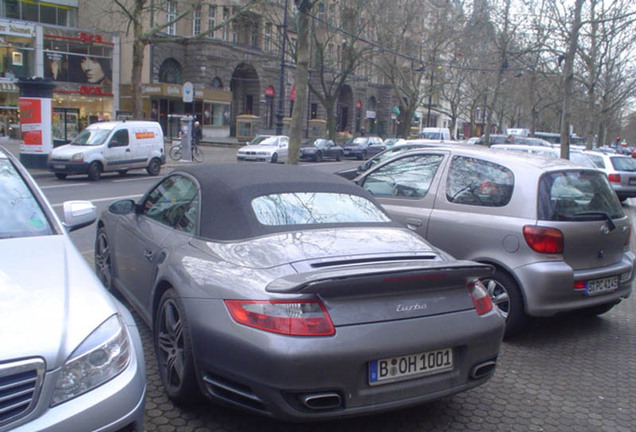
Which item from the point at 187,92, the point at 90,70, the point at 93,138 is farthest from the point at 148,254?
the point at 90,70

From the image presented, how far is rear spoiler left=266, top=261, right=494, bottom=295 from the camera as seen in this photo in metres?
2.90

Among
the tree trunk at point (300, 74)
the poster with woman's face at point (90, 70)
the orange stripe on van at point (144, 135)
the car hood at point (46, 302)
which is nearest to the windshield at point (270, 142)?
the orange stripe on van at point (144, 135)

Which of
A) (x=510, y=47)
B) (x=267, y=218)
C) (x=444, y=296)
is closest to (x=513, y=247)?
(x=444, y=296)

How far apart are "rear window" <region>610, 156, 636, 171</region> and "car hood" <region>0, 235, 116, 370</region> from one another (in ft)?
62.4

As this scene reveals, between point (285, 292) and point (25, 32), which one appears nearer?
point (285, 292)

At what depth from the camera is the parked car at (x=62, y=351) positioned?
2258 millimetres

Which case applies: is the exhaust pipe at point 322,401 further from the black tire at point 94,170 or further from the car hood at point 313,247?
the black tire at point 94,170

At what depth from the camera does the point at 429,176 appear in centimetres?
600

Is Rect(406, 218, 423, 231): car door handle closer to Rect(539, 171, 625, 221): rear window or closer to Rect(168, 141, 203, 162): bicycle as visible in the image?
Rect(539, 171, 625, 221): rear window

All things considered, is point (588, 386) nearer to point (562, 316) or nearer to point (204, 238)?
point (562, 316)

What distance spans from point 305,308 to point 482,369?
1201mm

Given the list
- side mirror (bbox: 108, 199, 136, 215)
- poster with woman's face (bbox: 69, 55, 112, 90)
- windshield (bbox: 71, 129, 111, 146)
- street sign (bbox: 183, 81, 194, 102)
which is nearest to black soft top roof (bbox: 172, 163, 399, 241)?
side mirror (bbox: 108, 199, 136, 215)

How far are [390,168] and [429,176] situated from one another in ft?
2.30

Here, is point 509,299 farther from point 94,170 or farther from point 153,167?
point 153,167
